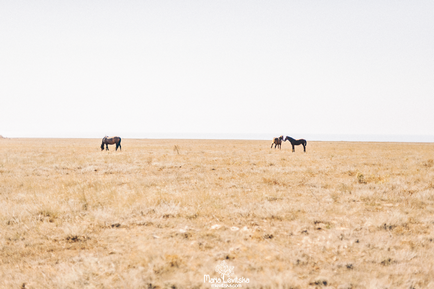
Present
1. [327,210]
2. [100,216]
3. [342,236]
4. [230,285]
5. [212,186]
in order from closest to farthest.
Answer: [230,285]
[342,236]
[100,216]
[327,210]
[212,186]

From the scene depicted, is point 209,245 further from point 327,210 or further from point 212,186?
point 212,186

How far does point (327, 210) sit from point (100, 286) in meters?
6.03

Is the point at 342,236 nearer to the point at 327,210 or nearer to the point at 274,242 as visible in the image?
the point at 274,242

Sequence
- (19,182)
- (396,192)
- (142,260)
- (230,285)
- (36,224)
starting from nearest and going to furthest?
(230,285) < (142,260) < (36,224) < (396,192) < (19,182)

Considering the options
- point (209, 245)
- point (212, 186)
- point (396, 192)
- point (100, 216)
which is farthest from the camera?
point (212, 186)

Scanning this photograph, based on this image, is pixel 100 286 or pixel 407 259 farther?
pixel 407 259

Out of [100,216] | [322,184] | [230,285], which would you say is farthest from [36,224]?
[322,184]

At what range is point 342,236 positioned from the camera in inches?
209

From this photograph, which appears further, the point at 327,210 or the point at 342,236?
the point at 327,210

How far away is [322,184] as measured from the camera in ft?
35.6

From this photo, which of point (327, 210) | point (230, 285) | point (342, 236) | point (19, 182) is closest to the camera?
point (230, 285)

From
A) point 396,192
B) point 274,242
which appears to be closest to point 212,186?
point 274,242

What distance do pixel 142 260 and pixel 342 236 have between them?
4.08 m

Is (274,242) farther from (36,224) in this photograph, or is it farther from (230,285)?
(36,224)
